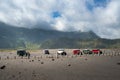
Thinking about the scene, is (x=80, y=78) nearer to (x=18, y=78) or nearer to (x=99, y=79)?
(x=99, y=79)

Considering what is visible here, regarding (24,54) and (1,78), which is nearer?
(1,78)

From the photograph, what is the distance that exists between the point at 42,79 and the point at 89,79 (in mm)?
5488

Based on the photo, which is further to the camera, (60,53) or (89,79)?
(60,53)

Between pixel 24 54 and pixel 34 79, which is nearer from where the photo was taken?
pixel 34 79

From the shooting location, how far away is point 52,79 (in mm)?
24344

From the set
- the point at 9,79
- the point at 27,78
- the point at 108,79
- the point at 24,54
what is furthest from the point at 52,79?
the point at 24,54

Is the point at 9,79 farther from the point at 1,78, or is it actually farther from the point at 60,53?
the point at 60,53

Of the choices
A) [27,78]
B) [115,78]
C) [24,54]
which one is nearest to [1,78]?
[27,78]

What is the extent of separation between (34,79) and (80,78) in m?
5.45

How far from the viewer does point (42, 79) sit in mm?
24281

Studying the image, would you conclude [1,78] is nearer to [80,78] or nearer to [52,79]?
[52,79]

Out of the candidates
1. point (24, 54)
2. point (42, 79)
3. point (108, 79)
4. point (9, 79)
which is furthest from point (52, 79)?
point (24, 54)

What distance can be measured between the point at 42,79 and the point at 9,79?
388 cm

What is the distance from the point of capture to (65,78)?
81.1 ft
